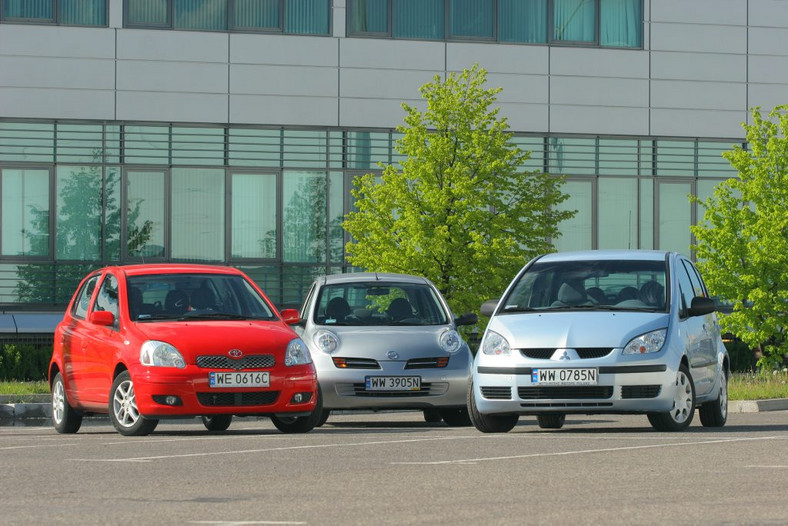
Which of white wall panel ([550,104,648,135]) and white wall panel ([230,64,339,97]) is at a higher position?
white wall panel ([230,64,339,97])

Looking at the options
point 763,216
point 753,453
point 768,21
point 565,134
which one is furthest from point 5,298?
point 753,453

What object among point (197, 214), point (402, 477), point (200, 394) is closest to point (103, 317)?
point (200, 394)

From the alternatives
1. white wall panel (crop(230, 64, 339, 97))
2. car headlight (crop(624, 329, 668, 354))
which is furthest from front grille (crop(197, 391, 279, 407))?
white wall panel (crop(230, 64, 339, 97))

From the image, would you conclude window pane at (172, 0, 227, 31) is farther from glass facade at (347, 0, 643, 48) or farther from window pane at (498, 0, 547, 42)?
window pane at (498, 0, 547, 42)

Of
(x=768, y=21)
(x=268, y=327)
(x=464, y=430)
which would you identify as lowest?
(x=464, y=430)

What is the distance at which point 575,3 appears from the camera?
33.9m

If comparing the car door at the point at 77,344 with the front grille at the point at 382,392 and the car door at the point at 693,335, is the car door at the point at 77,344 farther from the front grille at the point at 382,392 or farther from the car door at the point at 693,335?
the car door at the point at 693,335

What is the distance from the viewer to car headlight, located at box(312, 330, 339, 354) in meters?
Result: 15.9

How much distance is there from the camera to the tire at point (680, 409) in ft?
45.1

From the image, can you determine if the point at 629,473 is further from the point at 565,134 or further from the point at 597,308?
the point at 565,134

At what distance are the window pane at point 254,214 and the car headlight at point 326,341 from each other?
16.1 metres

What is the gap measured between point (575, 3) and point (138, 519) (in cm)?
2750

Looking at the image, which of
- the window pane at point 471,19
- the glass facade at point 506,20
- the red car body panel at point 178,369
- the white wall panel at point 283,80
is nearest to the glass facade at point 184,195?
the white wall panel at point 283,80

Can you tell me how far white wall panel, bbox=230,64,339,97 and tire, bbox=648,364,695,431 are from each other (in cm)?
1900
